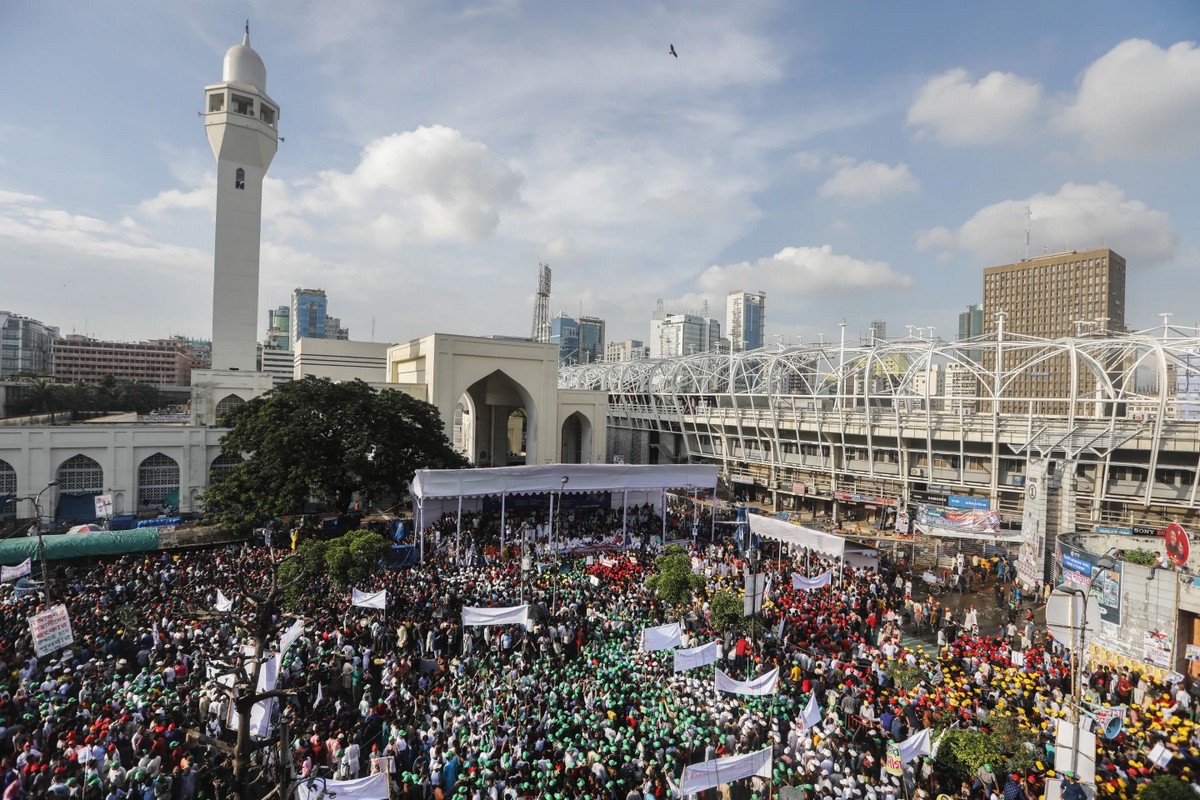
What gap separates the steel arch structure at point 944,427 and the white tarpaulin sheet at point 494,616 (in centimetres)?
1587

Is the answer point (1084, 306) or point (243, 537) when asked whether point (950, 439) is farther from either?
point (1084, 306)

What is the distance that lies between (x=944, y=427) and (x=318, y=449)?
24649mm

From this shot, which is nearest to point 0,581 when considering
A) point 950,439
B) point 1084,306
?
point 950,439

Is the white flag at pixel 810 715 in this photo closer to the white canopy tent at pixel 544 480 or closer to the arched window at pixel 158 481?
the white canopy tent at pixel 544 480

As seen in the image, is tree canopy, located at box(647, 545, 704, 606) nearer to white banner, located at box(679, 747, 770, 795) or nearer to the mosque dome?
white banner, located at box(679, 747, 770, 795)

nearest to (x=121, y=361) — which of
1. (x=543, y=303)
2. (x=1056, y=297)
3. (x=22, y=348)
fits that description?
(x=22, y=348)

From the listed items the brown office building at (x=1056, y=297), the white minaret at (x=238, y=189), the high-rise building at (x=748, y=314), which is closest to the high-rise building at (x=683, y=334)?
the high-rise building at (x=748, y=314)

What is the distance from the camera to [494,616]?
11.2m

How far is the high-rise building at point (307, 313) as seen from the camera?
421 feet

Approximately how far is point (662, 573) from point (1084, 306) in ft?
267

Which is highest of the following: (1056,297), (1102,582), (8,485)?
(1056,297)

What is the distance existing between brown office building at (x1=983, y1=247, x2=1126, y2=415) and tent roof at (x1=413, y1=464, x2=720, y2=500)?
60445mm

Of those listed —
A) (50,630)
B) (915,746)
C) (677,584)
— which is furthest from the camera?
(677,584)

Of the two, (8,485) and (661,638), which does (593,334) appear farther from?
(661,638)
